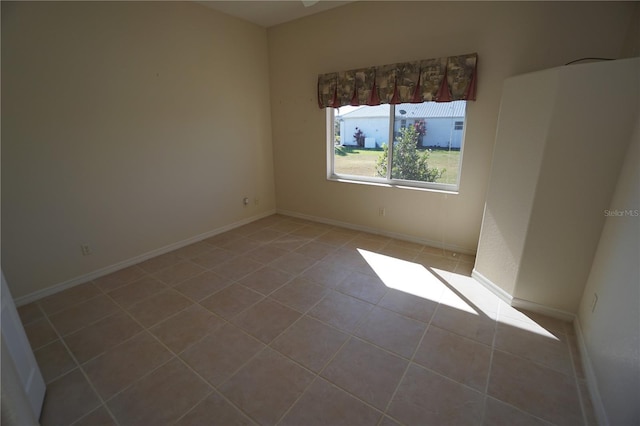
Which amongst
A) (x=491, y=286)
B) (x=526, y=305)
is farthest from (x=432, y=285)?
(x=526, y=305)

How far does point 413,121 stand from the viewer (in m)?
3.30

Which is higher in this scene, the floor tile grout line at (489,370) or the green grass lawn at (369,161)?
the green grass lawn at (369,161)

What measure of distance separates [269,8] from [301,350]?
3.76 meters

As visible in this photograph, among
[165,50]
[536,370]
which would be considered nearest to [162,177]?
[165,50]

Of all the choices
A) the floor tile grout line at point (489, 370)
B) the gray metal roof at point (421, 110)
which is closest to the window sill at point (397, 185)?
the gray metal roof at point (421, 110)

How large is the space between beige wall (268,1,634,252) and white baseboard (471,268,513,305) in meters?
0.62

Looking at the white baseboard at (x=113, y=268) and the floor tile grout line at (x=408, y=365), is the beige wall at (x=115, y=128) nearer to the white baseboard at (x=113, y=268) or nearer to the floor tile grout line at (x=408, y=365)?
the white baseboard at (x=113, y=268)

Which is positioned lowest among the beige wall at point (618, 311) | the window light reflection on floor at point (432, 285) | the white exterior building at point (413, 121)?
the window light reflection on floor at point (432, 285)

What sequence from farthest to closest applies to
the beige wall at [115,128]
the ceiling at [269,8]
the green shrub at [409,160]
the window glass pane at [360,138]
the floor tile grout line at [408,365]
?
the window glass pane at [360,138] < the green shrub at [409,160] < the ceiling at [269,8] < the beige wall at [115,128] < the floor tile grout line at [408,365]

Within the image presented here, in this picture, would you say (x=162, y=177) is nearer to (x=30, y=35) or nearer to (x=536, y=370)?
(x=30, y=35)

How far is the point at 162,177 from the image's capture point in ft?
10.5

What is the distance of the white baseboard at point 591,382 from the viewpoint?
1.36m

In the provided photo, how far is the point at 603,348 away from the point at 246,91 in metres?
4.32

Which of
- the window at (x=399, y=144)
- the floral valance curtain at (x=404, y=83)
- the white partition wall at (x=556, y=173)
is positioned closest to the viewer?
the white partition wall at (x=556, y=173)
